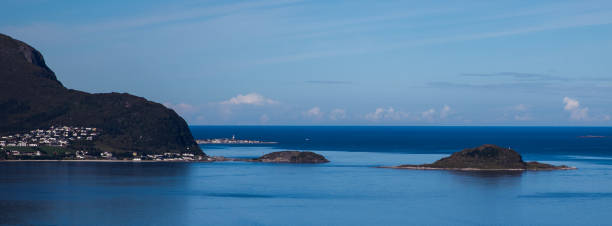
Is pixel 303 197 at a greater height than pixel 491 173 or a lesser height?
lesser

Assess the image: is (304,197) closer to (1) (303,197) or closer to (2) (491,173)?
(1) (303,197)

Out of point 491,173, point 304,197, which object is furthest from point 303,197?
point 491,173

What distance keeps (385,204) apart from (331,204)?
30.9ft

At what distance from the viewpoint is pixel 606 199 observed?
135 meters

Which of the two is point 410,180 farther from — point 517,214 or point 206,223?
point 206,223

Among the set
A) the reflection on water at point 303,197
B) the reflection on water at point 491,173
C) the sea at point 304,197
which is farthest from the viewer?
the reflection on water at point 491,173

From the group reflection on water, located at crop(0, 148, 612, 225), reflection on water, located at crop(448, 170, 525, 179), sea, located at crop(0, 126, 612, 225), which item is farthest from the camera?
reflection on water, located at crop(448, 170, 525, 179)

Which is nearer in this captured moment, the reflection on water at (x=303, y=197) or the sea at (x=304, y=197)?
the sea at (x=304, y=197)

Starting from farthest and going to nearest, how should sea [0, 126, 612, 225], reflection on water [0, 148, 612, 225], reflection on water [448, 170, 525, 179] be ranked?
reflection on water [448, 170, 525, 179] → reflection on water [0, 148, 612, 225] → sea [0, 126, 612, 225]

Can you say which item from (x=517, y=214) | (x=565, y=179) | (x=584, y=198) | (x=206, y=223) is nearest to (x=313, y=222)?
(x=206, y=223)

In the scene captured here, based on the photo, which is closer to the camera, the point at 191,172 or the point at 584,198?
the point at 584,198

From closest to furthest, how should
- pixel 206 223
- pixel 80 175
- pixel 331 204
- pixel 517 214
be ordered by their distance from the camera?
1. pixel 206 223
2. pixel 517 214
3. pixel 331 204
4. pixel 80 175

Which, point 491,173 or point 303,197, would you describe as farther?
point 491,173

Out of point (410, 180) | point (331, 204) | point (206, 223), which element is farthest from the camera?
point (410, 180)
